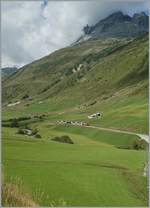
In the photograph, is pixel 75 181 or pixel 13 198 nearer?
pixel 13 198

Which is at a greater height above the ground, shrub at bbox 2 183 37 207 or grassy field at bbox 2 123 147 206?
shrub at bbox 2 183 37 207

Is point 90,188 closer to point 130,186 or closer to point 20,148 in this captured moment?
point 130,186

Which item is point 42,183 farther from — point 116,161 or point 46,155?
point 116,161

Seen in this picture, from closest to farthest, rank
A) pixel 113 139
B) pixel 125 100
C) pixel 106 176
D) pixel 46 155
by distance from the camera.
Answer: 1. pixel 106 176
2. pixel 46 155
3. pixel 113 139
4. pixel 125 100

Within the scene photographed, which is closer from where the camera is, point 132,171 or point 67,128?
point 132,171

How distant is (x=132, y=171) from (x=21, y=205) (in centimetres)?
1261

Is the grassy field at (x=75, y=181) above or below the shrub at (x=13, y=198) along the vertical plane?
below

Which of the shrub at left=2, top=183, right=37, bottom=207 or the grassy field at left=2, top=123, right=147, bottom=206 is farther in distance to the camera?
the grassy field at left=2, top=123, right=147, bottom=206

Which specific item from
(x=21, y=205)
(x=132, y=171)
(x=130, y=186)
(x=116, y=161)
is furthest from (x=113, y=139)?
(x=21, y=205)

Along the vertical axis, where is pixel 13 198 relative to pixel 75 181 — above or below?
above

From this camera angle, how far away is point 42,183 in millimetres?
13648

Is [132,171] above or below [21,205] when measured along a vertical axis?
below

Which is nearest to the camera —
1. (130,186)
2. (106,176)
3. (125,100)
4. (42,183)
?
(42,183)

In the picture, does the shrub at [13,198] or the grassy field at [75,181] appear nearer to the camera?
the shrub at [13,198]
